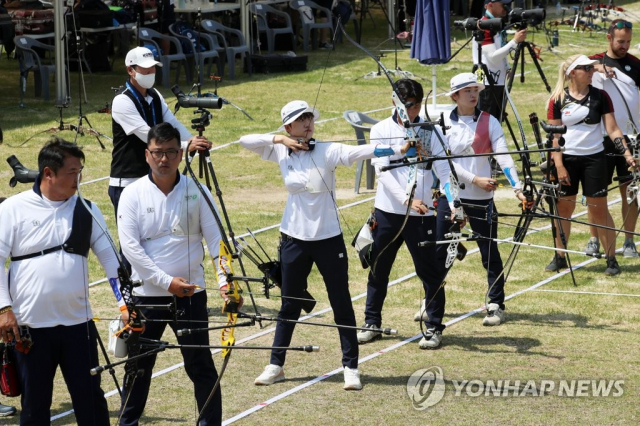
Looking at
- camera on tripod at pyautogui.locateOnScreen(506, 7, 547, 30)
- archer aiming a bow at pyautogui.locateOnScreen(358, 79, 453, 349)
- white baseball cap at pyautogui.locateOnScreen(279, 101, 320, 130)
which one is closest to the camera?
white baseball cap at pyautogui.locateOnScreen(279, 101, 320, 130)

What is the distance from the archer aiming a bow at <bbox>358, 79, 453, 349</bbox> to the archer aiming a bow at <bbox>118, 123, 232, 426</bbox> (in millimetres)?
1567

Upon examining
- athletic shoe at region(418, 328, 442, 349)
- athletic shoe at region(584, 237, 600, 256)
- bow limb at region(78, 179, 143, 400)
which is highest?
bow limb at region(78, 179, 143, 400)

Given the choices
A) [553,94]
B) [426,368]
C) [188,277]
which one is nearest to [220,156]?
[553,94]

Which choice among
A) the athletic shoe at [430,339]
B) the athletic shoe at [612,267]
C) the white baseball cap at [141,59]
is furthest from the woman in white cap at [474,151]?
the white baseball cap at [141,59]

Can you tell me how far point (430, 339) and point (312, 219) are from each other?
1247mm

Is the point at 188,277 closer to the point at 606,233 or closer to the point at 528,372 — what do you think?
the point at 528,372

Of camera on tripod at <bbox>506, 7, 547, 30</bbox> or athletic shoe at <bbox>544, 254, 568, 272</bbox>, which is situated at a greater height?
camera on tripod at <bbox>506, 7, 547, 30</bbox>

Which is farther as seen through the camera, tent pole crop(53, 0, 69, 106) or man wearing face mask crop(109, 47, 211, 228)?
tent pole crop(53, 0, 69, 106)

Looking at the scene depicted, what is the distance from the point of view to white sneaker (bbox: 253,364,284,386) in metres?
5.83

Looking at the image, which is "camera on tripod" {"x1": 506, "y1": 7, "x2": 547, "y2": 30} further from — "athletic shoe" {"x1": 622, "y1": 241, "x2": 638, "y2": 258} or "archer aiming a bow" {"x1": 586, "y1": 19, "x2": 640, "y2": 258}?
"athletic shoe" {"x1": 622, "y1": 241, "x2": 638, "y2": 258}

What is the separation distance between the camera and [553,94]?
7844mm

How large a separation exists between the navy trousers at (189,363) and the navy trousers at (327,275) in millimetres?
983

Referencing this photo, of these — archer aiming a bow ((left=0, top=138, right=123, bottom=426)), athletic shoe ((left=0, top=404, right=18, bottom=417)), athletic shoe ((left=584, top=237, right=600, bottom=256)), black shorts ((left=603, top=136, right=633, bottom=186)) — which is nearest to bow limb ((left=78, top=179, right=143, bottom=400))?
archer aiming a bow ((left=0, top=138, right=123, bottom=426))

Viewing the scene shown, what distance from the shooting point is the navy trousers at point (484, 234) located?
6672mm
